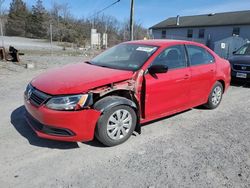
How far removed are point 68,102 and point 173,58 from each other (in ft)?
7.22

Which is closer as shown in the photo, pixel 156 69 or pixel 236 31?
pixel 156 69

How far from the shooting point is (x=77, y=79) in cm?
361

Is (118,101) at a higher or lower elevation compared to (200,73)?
lower

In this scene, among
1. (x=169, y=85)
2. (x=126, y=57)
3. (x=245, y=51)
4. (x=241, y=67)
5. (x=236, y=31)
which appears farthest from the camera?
(x=236, y=31)

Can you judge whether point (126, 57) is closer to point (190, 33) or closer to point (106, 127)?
point (106, 127)

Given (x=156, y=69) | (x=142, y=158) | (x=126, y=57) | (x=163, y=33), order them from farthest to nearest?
(x=163, y=33), (x=126, y=57), (x=156, y=69), (x=142, y=158)

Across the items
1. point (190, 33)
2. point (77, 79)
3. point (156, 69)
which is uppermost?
point (190, 33)

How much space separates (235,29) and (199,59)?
2965 centimetres

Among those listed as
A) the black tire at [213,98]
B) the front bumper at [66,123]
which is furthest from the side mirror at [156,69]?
the black tire at [213,98]

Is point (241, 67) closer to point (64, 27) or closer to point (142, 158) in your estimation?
point (142, 158)

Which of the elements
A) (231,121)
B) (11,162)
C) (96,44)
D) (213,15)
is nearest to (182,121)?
(231,121)

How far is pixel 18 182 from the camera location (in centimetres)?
276

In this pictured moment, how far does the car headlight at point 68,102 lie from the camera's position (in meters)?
3.26

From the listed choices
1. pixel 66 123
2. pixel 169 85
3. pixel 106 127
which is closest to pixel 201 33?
pixel 169 85
